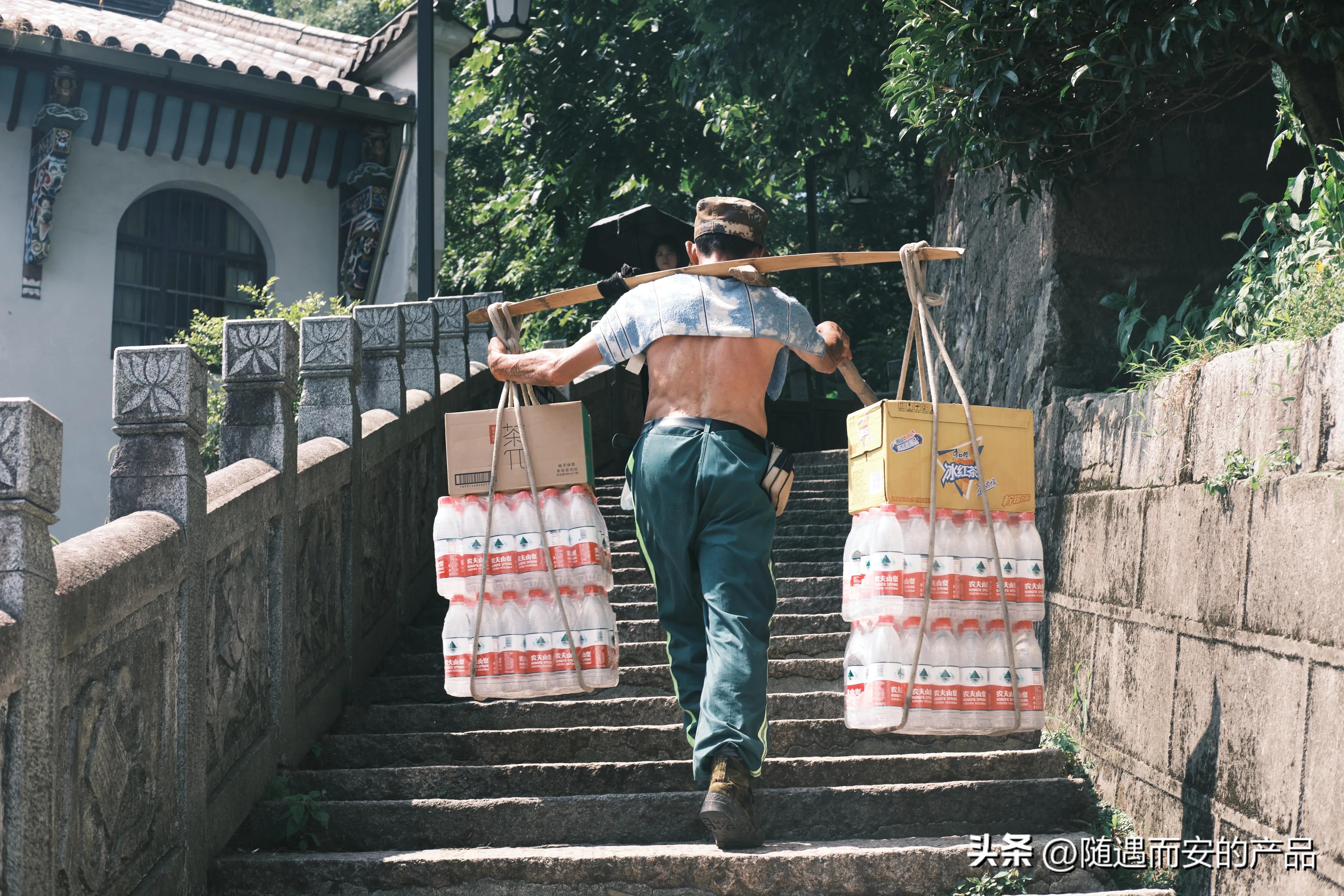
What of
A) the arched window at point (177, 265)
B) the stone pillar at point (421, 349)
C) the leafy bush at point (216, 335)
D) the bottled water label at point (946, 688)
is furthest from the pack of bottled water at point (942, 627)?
the arched window at point (177, 265)

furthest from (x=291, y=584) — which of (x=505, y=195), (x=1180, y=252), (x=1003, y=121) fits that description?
(x=505, y=195)

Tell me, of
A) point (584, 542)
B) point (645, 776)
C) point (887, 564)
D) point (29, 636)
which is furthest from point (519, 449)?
point (29, 636)

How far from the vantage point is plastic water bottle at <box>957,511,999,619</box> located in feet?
12.9

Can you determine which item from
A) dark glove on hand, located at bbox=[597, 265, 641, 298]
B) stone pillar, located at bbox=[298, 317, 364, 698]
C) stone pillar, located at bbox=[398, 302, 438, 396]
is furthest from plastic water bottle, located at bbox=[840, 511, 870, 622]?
stone pillar, located at bbox=[398, 302, 438, 396]

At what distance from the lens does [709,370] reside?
4.32 metres

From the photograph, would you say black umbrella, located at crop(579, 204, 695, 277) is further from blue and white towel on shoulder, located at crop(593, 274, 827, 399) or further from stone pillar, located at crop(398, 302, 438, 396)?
blue and white towel on shoulder, located at crop(593, 274, 827, 399)

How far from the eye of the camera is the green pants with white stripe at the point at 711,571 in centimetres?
395

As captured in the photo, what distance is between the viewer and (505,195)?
16453 mm

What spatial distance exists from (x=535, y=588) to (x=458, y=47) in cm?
996

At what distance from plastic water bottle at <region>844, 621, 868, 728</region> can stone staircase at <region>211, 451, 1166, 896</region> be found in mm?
402

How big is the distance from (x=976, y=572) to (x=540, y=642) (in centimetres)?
143

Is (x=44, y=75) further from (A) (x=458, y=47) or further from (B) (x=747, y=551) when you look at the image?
(B) (x=747, y=551)

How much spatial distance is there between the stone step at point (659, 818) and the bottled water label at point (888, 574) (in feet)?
Result: 2.85

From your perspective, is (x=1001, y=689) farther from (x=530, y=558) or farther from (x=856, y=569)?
(x=530, y=558)
